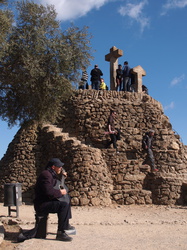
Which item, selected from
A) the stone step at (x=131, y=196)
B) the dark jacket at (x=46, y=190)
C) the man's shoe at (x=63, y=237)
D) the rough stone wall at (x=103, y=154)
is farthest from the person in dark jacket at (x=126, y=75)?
the man's shoe at (x=63, y=237)

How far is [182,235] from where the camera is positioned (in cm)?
808

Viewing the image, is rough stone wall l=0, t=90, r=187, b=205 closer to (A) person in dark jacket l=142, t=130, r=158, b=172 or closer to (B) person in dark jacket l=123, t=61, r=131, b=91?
(A) person in dark jacket l=142, t=130, r=158, b=172

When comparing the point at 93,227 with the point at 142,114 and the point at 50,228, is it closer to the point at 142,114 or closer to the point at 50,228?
the point at 50,228

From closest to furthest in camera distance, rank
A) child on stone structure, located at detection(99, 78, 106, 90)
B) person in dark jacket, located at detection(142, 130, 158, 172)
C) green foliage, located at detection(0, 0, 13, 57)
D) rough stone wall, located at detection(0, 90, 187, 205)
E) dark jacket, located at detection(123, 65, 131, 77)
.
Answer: green foliage, located at detection(0, 0, 13, 57)
rough stone wall, located at detection(0, 90, 187, 205)
person in dark jacket, located at detection(142, 130, 158, 172)
dark jacket, located at detection(123, 65, 131, 77)
child on stone structure, located at detection(99, 78, 106, 90)

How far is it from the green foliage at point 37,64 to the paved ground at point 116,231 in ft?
12.9

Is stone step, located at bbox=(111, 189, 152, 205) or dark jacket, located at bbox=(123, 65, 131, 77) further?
dark jacket, located at bbox=(123, 65, 131, 77)

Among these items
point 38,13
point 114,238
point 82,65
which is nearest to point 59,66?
point 82,65

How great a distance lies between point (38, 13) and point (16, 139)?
7.42 m

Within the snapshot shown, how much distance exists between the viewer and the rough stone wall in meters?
14.8

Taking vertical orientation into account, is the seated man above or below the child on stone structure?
below

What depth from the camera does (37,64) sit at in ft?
36.6

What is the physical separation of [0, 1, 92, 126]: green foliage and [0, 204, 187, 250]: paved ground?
3918mm

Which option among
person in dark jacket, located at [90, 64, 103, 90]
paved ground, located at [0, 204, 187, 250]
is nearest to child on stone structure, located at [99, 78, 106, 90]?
person in dark jacket, located at [90, 64, 103, 90]

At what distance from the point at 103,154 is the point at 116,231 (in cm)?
751
